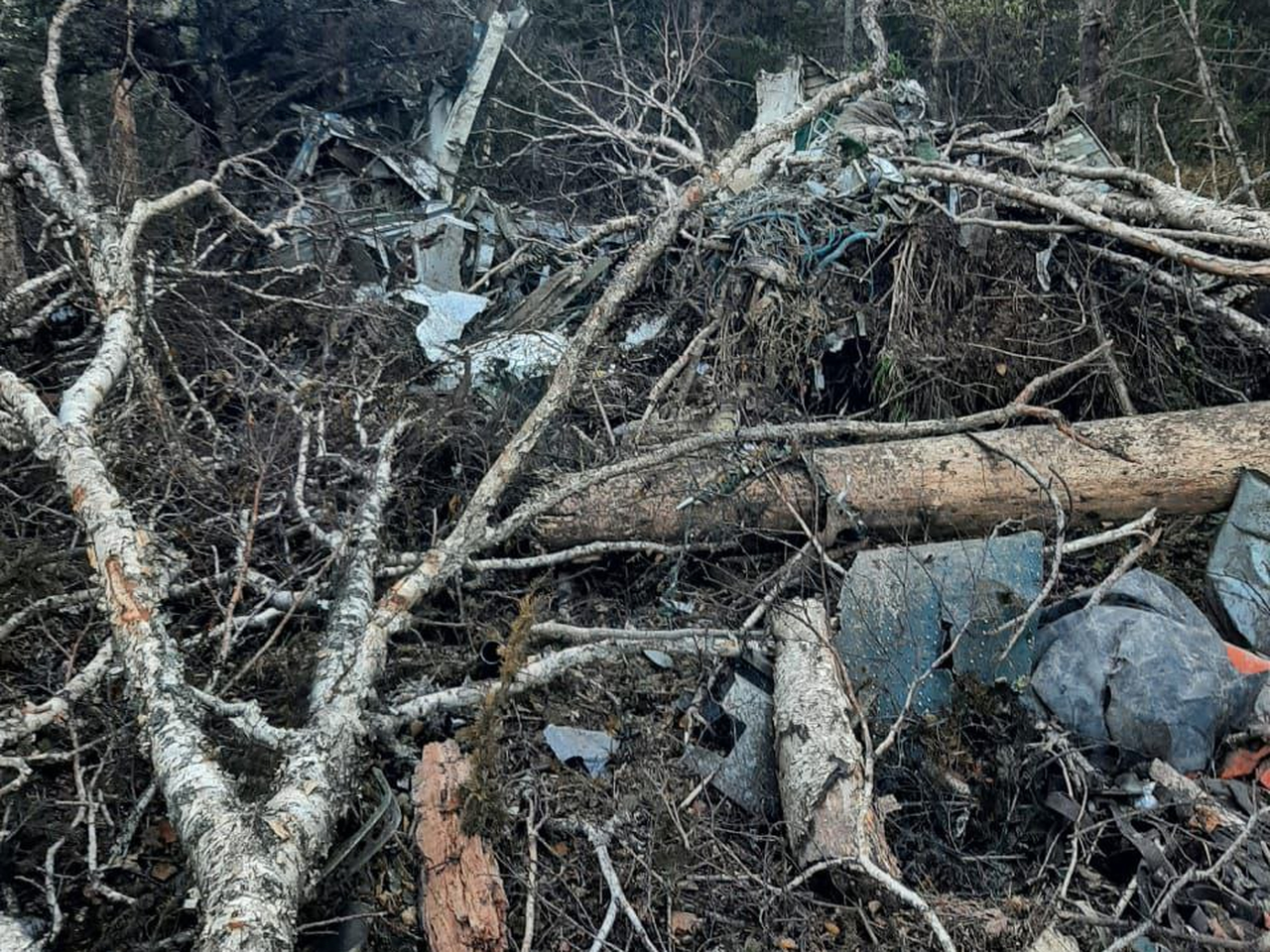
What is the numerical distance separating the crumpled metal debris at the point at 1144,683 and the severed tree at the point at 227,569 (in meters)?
1.60

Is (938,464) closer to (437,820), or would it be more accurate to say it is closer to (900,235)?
(900,235)

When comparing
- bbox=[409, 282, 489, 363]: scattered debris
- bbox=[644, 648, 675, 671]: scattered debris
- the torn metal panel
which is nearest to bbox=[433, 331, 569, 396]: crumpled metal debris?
bbox=[409, 282, 489, 363]: scattered debris

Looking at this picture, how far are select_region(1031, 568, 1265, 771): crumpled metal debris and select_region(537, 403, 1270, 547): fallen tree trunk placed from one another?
84 cm

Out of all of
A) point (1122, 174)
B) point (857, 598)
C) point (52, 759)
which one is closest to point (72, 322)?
point (52, 759)

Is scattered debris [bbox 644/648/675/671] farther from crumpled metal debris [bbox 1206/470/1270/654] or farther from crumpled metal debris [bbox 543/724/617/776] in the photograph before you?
crumpled metal debris [bbox 1206/470/1270/654]

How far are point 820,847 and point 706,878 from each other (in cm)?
32

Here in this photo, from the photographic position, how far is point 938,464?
3.95 metres

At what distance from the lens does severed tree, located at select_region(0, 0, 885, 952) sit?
6.99ft

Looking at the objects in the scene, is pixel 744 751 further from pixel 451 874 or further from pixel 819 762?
pixel 451 874

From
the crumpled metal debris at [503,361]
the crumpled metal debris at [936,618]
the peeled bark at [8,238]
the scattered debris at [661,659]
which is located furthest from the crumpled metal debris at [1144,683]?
the peeled bark at [8,238]

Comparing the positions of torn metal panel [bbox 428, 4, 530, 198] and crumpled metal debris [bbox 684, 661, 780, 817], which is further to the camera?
torn metal panel [bbox 428, 4, 530, 198]

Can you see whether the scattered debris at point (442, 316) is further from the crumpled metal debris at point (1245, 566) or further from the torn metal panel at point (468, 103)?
the crumpled metal debris at point (1245, 566)

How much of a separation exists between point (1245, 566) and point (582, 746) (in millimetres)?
2632

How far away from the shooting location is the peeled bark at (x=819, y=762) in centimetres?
246
